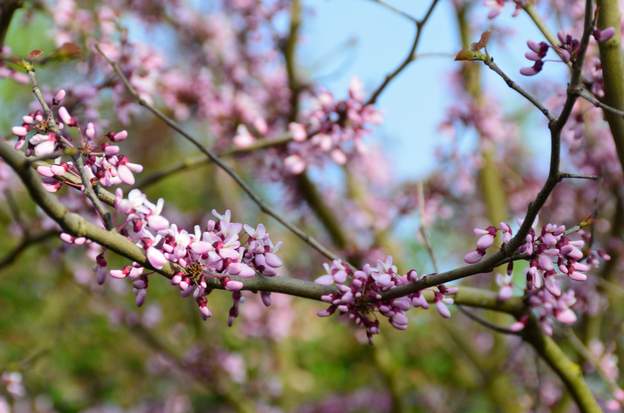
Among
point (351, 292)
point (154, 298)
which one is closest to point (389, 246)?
point (351, 292)

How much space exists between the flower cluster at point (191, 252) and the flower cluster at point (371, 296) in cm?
19

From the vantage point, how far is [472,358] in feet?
15.9

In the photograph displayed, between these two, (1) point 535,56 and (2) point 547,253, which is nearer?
(2) point 547,253

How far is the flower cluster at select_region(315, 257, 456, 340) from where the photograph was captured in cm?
181

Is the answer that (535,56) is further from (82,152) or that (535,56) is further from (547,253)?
(82,152)

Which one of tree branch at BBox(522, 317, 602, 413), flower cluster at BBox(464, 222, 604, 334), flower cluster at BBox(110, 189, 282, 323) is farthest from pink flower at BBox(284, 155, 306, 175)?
flower cluster at BBox(464, 222, 604, 334)

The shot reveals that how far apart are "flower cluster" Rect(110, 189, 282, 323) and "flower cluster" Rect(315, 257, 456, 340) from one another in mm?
193

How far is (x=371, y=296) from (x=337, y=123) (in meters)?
1.53

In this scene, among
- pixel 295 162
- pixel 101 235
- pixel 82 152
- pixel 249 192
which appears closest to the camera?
pixel 101 235

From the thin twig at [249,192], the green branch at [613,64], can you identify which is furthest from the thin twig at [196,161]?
the green branch at [613,64]

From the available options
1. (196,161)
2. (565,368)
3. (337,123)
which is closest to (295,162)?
(337,123)

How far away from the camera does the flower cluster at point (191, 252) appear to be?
5.62 feet

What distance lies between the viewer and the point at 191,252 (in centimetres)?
178

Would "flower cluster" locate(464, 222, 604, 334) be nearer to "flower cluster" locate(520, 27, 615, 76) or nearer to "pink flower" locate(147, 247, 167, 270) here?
"flower cluster" locate(520, 27, 615, 76)
